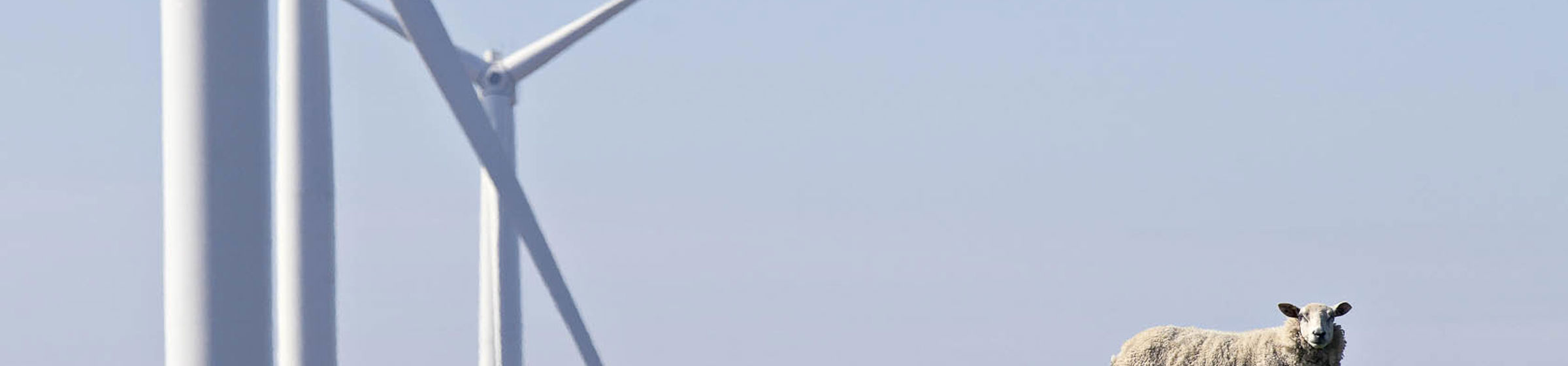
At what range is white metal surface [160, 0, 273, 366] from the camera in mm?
41125

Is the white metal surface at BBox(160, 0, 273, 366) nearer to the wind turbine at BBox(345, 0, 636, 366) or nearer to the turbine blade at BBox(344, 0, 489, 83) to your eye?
the wind turbine at BBox(345, 0, 636, 366)

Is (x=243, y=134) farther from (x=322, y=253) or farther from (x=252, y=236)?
(x=322, y=253)

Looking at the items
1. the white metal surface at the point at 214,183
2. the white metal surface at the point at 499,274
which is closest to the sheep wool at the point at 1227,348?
the white metal surface at the point at 214,183

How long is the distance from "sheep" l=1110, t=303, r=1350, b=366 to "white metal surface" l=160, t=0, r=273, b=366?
1281 centimetres

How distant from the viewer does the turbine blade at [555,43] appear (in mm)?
69875

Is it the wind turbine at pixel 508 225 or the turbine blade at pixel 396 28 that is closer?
the wind turbine at pixel 508 225

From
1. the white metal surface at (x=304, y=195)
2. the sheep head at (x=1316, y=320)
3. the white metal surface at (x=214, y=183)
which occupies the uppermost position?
the white metal surface at (x=304, y=195)

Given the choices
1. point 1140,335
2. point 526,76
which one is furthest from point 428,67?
point 526,76

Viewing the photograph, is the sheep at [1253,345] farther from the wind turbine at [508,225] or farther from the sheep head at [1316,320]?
the wind turbine at [508,225]

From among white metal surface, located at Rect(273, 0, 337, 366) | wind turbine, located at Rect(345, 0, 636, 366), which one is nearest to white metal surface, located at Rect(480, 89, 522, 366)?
wind turbine, located at Rect(345, 0, 636, 366)

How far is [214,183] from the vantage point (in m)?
41.1

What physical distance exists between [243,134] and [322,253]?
45.1 feet

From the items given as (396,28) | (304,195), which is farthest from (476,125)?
(396,28)

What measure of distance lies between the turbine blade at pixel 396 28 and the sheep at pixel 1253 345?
3478cm
